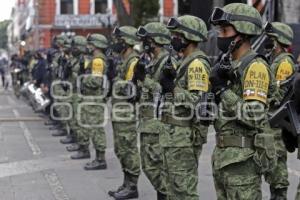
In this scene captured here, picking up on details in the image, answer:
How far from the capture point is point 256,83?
396 cm

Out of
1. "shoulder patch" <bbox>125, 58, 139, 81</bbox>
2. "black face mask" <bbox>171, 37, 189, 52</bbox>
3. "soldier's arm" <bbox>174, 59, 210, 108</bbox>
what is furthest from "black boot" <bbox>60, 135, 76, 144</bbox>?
"soldier's arm" <bbox>174, 59, 210, 108</bbox>

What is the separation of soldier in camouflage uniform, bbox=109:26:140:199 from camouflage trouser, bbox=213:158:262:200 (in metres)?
2.95

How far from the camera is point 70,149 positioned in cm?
1067

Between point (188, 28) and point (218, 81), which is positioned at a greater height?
point (188, 28)

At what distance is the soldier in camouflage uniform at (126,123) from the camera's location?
701 cm

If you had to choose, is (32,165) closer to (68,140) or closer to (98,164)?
(98,164)

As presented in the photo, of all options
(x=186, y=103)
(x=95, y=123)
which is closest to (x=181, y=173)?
(x=186, y=103)

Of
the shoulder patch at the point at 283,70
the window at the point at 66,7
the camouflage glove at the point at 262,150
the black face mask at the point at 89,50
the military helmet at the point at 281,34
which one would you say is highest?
the window at the point at 66,7

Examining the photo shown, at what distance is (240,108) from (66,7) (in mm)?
46677

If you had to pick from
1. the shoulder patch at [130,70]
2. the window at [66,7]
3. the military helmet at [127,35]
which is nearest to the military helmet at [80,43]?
the military helmet at [127,35]

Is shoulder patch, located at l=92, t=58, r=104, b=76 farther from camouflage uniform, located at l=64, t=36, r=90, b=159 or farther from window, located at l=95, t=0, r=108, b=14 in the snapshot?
window, located at l=95, t=0, r=108, b=14

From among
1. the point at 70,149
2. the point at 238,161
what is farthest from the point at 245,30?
the point at 70,149

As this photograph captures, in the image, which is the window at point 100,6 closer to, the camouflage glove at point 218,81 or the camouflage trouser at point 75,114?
the camouflage trouser at point 75,114

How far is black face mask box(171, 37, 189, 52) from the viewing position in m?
5.09
